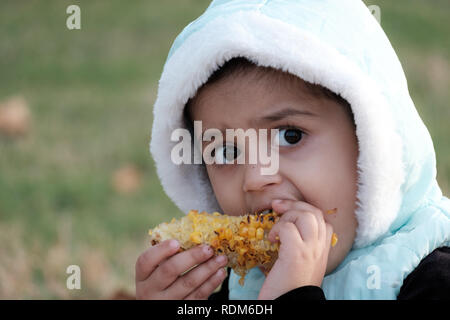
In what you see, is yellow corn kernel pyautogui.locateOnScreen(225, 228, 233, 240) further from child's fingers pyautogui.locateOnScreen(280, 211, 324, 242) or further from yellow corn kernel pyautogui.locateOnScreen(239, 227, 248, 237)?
child's fingers pyautogui.locateOnScreen(280, 211, 324, 242)

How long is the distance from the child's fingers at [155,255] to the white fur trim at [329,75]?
1.58 feet

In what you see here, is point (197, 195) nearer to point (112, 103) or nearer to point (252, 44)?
point (252, 44)

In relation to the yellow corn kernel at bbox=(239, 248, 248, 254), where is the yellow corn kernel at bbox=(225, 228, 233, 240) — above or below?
above

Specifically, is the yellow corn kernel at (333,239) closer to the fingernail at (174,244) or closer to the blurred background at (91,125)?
the fingernail at (174,244)

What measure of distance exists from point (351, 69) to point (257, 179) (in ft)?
1.34

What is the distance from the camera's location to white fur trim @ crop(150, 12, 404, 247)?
1636mm

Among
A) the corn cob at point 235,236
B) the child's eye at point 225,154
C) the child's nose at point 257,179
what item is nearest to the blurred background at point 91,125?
the corn cob at point 235,236

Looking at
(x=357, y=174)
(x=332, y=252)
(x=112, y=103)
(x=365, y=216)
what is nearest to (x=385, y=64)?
(x=357, y=174)

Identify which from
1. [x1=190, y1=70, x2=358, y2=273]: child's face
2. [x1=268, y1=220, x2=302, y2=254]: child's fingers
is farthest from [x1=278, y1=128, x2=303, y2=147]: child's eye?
[x1=268, y1=220, x2=302, y2=254]: child's fingers

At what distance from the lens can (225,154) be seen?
1.82 m

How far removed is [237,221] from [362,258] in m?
0.40

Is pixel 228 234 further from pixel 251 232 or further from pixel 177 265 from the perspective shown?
pixel 177 265

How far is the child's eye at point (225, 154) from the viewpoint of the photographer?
1.78 metres
